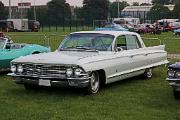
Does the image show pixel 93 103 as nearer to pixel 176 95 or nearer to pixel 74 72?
pixel 74 72

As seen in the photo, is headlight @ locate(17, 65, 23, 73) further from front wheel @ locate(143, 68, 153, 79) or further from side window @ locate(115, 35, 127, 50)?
front wheel @ locate(143, 68, 153, 79)

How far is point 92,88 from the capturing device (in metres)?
10.1

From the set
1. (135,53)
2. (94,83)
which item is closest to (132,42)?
(135,53)

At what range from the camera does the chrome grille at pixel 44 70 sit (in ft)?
31.8

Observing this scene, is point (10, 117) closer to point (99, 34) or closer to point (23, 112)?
point (23, 112)

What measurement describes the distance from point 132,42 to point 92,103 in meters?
3.62

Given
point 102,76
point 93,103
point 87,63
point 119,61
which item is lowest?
point 93,103

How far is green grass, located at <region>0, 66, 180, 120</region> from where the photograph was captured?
8.11 m

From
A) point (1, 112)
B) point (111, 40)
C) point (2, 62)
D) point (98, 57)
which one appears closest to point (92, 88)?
point (98, 57)

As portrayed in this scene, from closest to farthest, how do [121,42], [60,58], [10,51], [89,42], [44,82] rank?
1. [44,82]
2. [60,58]
3. [89,42]
4. [121,42]
5. [10,51]

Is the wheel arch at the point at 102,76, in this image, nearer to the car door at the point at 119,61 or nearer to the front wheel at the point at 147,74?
the car door at the point at 119,61

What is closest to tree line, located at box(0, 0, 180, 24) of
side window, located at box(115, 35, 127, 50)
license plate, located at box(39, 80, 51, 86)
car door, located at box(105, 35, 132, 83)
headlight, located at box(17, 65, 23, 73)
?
side window, located at box(115, 35, 127, 50)

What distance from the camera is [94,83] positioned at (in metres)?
10.2

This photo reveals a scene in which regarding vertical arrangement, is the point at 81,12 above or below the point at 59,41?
above
